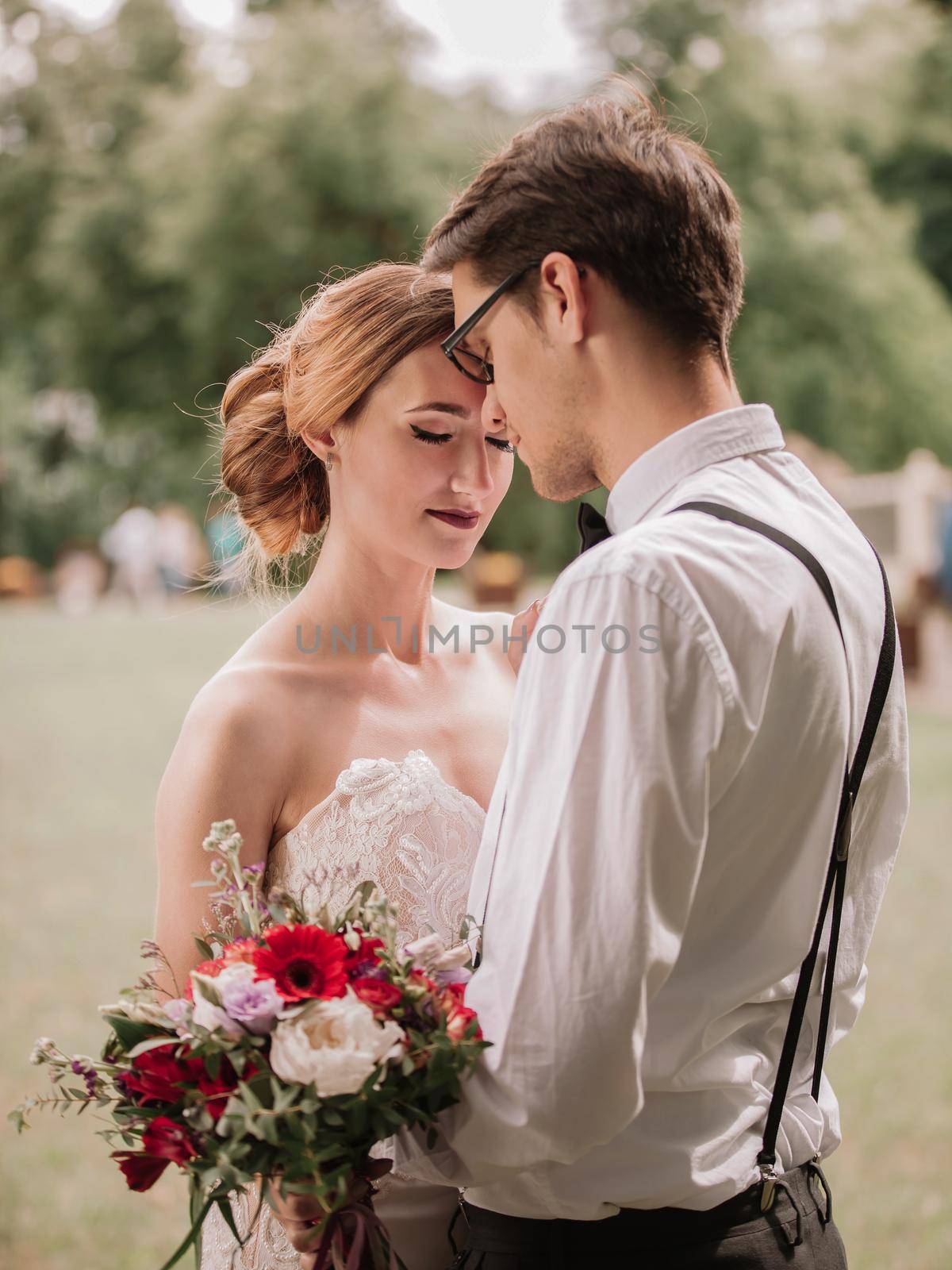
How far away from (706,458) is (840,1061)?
5.27 metres

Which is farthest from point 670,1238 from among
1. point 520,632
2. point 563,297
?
point 520,632

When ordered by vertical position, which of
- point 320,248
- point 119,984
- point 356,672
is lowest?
point 119,984

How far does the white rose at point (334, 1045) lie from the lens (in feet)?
4.42

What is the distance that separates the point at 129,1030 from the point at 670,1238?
75 cm

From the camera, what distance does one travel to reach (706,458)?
1543mm

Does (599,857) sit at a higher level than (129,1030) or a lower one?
higher

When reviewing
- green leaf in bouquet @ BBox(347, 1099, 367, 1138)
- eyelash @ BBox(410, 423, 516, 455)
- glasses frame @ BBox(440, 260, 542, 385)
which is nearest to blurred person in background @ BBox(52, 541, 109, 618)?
eyelash @ BBox(410, 423, 516, 455)

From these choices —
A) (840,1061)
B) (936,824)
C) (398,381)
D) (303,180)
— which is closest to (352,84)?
(303,180)

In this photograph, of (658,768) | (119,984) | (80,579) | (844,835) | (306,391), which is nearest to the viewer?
(658,768)

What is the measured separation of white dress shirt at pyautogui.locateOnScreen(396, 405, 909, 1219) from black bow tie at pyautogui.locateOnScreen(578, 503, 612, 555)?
0.35 ft

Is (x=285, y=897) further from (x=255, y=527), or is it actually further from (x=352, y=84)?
(x=352, y=84)

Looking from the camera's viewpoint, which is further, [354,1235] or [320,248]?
[320,248]

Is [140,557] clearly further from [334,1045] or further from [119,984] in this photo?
[334,1045]

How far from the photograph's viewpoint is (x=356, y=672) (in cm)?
251
